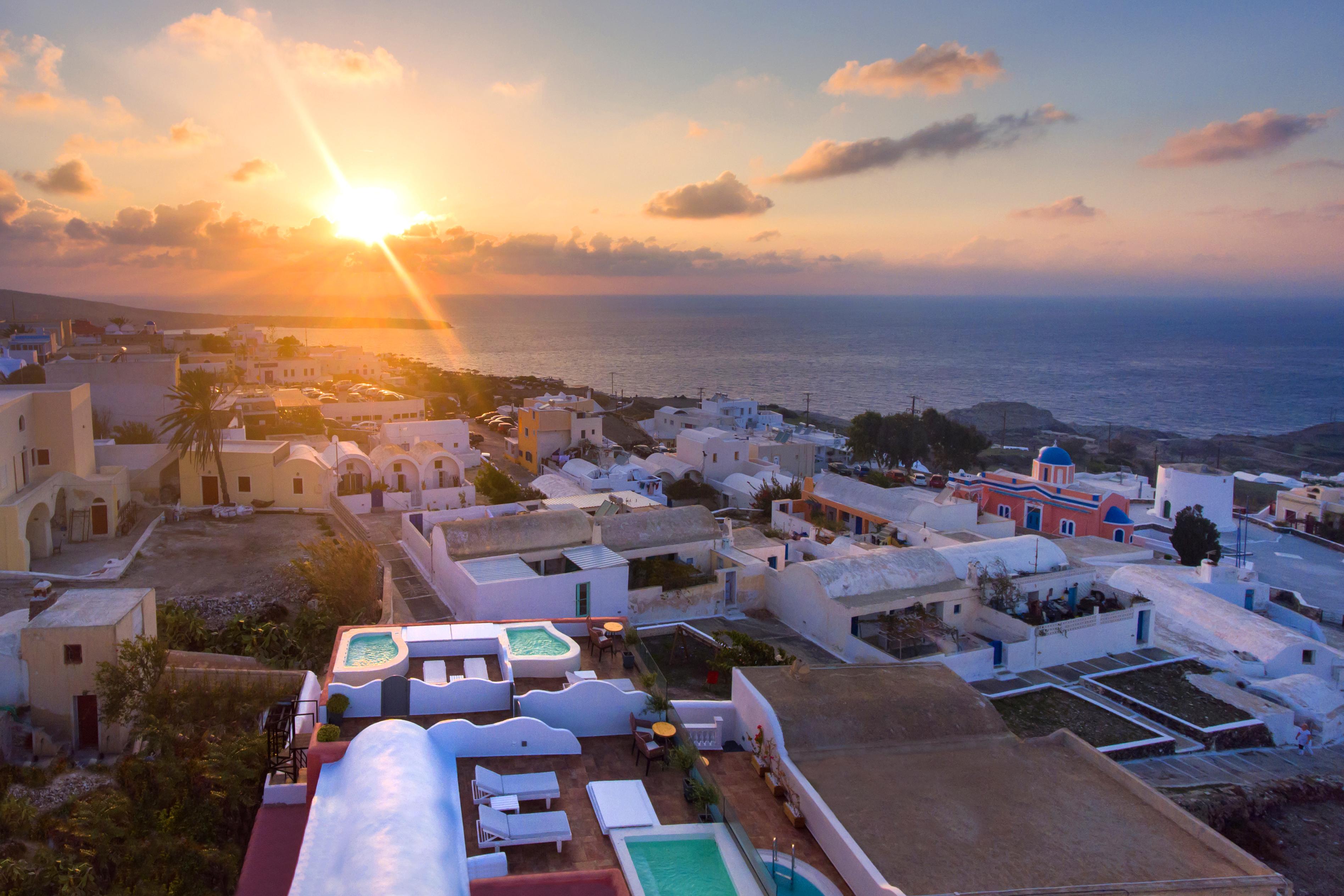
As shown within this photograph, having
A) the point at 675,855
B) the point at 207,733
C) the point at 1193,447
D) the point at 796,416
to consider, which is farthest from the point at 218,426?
the point at 1193,447

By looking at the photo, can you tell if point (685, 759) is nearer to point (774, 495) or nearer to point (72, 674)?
point (72, 674)

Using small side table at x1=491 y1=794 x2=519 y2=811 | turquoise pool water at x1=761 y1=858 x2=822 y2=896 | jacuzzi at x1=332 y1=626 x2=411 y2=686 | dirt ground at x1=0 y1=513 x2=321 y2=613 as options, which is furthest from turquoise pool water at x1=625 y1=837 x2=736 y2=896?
dirt ground at x1=0 y1=513 x2=321 y2=613

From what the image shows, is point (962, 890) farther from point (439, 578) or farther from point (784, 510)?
point (784, 510)

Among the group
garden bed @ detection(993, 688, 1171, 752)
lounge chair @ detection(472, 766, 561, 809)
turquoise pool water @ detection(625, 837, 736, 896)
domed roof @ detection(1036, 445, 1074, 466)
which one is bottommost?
garden bed @ detection(993, 688, 1171, 752)

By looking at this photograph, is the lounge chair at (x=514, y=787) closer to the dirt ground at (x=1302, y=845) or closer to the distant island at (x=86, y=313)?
the dirt ground at (x=1302, y=845)

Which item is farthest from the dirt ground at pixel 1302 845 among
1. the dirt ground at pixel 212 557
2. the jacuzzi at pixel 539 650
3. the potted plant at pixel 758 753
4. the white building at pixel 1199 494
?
the dirt ground at pixel 212 557

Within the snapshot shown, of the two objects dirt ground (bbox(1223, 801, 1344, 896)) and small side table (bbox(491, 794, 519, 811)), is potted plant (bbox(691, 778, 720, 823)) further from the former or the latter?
dirt ground (bbox(1223, 801, 1344, 896))
